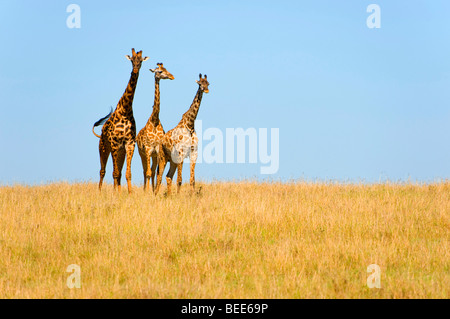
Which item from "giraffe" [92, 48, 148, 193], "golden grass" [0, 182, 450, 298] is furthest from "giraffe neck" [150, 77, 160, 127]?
"golden grass" [0, 182, 450, 298]

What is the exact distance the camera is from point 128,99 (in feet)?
48.7

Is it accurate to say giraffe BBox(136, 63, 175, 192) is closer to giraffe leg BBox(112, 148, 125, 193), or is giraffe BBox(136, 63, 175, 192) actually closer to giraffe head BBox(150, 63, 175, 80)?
giraffe head BBox(150, 63, 175, 80)

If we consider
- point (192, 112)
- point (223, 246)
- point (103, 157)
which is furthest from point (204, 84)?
point (223, 246)

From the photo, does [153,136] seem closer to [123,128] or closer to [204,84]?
[123,128]

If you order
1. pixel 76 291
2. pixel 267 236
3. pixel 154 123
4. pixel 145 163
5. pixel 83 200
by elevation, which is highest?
pixel 154 123

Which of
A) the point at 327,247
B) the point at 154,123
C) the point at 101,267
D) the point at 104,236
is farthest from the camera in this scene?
the point at 154,123

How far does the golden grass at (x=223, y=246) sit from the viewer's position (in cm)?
716

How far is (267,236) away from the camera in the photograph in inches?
407

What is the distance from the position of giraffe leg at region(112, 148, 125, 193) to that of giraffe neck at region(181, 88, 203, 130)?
189 cm

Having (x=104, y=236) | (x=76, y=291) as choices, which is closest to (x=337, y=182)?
(x=104, y=236)

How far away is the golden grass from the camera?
23.5 ft

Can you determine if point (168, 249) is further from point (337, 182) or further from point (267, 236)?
point (337, 182)

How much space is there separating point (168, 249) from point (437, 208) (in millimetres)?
6349

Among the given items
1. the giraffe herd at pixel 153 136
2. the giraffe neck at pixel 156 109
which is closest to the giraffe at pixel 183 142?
the giraffe herd at pixel 153 136
